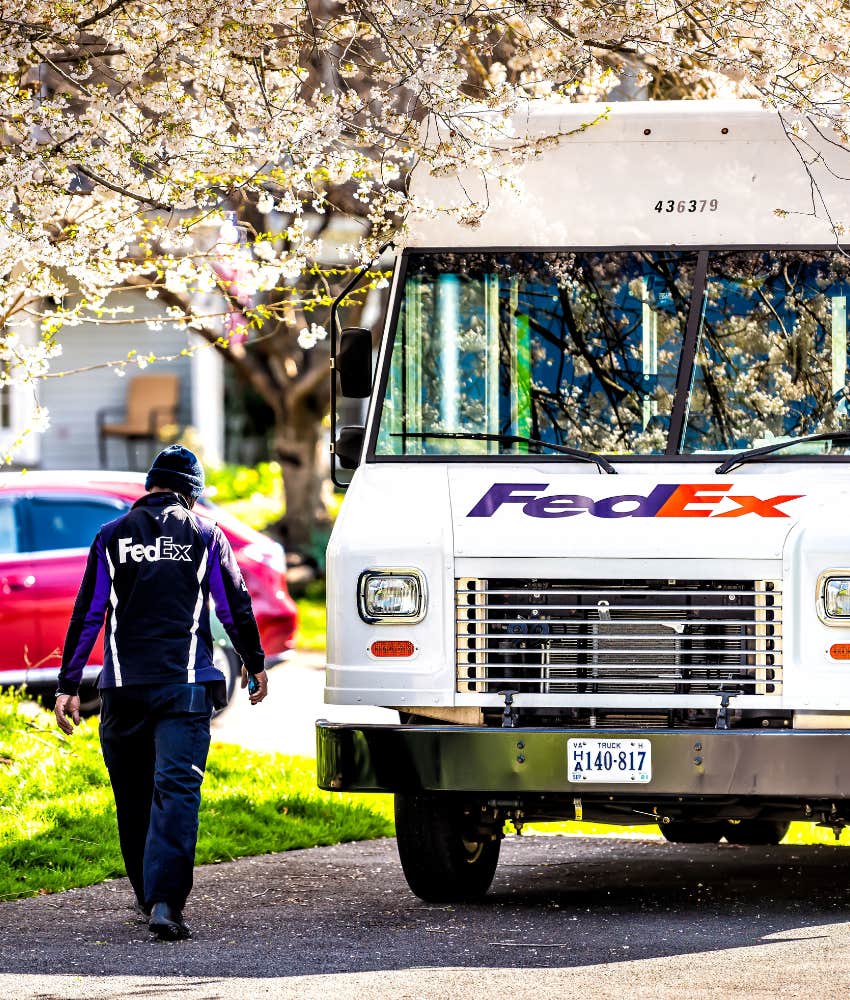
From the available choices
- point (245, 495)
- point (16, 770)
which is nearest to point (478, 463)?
point (16, 770)

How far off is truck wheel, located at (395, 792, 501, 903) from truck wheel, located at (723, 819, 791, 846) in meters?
1.15

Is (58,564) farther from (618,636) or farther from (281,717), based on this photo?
(618,636)

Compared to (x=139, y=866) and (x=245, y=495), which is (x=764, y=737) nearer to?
(x=139, y=866)

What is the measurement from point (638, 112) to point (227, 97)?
6.03 ft

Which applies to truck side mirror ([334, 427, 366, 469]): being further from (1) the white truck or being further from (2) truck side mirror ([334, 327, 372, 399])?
(2) truck side mirror ([334, 327, 372, 399])

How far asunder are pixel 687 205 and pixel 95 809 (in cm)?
425

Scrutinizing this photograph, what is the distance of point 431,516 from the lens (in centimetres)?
766

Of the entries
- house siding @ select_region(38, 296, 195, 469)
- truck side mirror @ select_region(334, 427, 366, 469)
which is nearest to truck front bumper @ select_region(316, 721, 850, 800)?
truck side mirror @ select_region(334, 427, 366, 469)

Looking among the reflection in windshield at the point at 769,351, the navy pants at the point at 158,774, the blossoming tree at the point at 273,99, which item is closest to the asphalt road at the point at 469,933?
the navy pants at the point at 158,774

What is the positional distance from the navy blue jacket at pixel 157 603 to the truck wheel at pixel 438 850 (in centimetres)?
89

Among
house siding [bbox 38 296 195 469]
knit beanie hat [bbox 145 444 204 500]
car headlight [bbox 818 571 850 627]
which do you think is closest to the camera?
car headlight [bbox 818 571 850 627]

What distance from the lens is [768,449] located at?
26.7ft

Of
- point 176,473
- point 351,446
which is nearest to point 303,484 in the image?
point 351,446

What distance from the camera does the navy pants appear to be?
24.7 ft
